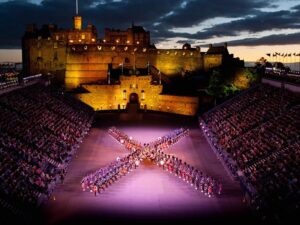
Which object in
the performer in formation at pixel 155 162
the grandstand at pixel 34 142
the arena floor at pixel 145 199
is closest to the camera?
the arena floor at pixel 145 199

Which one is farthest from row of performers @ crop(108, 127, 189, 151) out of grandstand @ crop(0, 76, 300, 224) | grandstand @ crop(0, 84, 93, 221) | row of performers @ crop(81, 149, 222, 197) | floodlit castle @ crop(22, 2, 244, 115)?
floodlit castle @ crop(22, 2, 244, 115)

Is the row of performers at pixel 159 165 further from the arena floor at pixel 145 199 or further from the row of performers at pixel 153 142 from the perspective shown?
the row of performers at pixel 153 142

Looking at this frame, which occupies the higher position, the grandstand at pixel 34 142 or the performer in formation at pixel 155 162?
the grandstand at pixel 34 142

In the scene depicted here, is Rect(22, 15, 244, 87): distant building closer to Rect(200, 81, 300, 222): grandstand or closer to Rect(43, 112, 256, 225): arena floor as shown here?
Rect(200, 81, 300, 222): grandstand

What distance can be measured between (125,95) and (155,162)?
3084cm

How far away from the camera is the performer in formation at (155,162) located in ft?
82.7

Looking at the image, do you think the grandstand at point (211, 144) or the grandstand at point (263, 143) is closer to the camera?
the grandstand at point (263, 143)

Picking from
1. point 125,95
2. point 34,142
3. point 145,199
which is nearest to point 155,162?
point 145,199

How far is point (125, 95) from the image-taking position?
6144cm

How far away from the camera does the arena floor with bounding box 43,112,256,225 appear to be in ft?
69.5

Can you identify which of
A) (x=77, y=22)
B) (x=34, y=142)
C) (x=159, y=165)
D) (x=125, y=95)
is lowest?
(x=159, y=165)

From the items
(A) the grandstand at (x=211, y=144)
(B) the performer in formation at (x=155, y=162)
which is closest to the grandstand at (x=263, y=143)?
(A) the grandstand at (x=211, y=144)

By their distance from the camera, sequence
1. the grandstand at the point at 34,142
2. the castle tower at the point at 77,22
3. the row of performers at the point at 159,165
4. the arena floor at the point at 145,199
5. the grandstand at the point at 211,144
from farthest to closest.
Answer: the castle tower at the point at 77,22, the row of performers at the point at 159,165, the grandstand at the point at 34,142, the grandstand at the point at 211,144, the arena floor at the point at 145,199

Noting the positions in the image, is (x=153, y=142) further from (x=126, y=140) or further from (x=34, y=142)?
(x=34, y=142)
